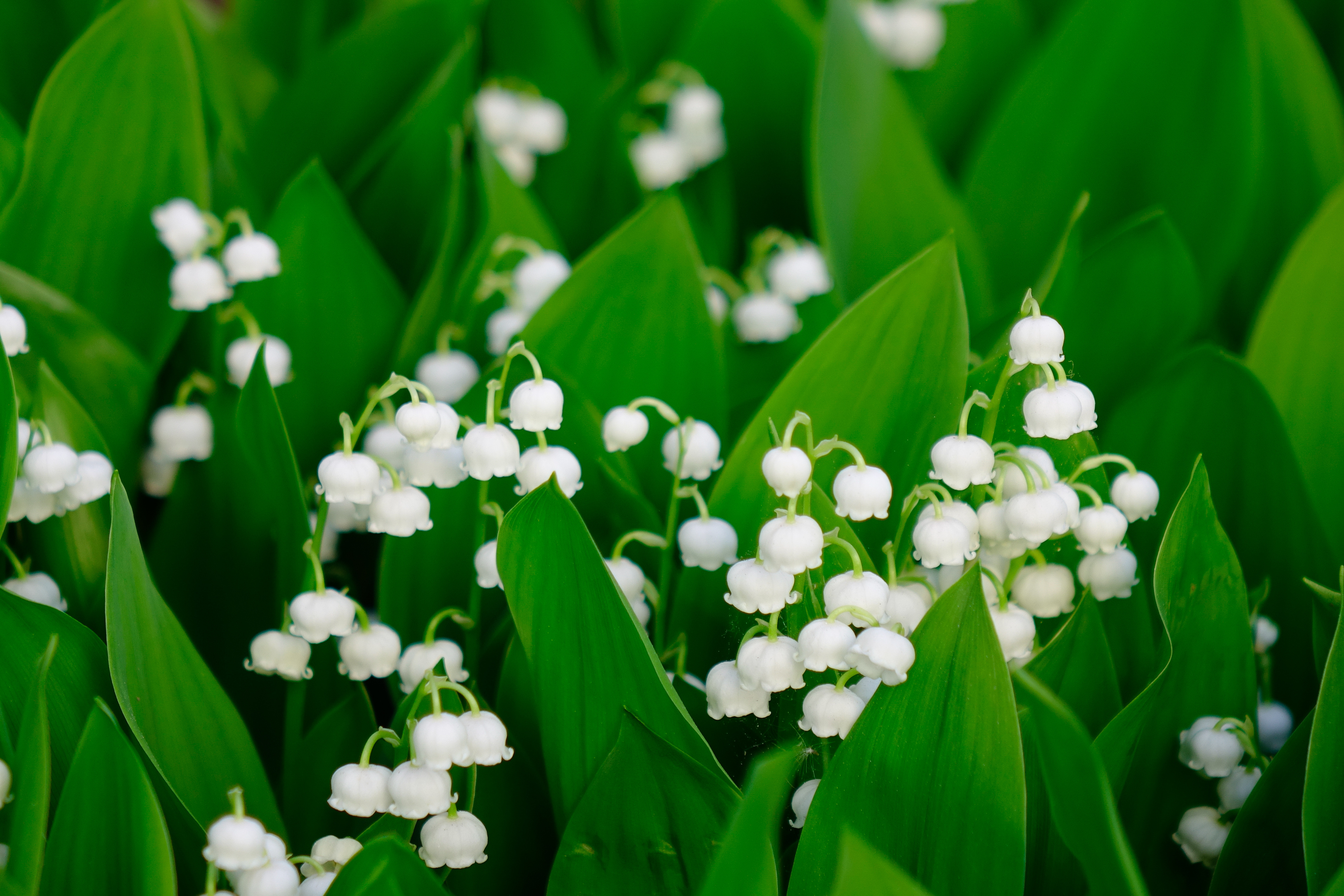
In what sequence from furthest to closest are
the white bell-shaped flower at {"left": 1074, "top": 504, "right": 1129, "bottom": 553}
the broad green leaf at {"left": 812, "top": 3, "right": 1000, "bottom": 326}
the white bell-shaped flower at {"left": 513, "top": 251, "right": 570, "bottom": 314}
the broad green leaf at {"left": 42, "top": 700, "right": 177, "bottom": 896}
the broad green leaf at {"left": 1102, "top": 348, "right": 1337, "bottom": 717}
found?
the broad green leaf at {"left": 812, "top": 3, "right": 1000, "bottom": 326} < the white bell-shaped flower at {"left": 513, "top": 251, "right": 570, "bottom": 314} < the broad green leaf at {"left": 1102, "top": 348, "right": 1337, "bottom": 717} < the white bell-shaped flower at {"left": 1074, "top": 504, "right": 1129, "bottom": 553} < the broad green leaf at {"left": 42, "top": 700, "right": 177, "bottom": 896}

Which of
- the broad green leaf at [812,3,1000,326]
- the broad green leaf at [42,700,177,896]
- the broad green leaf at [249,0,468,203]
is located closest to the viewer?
the broad green leaf at [42,700,177,896]

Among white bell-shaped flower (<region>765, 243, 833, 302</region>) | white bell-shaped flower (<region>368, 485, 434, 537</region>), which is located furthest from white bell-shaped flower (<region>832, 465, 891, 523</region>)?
white bell-shaped flower (<region>765, 243, 833, 302</region>)

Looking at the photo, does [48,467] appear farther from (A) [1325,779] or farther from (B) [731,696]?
(A) [1325,779]

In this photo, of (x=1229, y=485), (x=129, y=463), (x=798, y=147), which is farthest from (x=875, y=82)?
(x=129, y=463)

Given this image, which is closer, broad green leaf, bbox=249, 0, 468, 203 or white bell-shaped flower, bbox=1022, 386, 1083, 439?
white bell-shaped flower, bbox=1022, 386, 1083, 439

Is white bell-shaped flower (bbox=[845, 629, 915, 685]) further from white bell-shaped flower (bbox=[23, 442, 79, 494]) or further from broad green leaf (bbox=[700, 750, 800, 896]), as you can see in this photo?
white bell-shaped flower (bbox=[23, 442, 79, 494])

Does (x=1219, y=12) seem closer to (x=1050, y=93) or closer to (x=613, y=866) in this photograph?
(x=1050, y=93)
